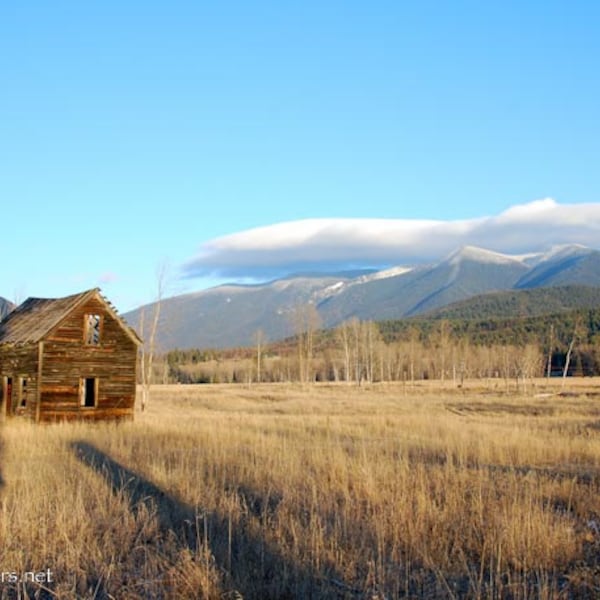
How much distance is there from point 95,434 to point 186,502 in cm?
1220

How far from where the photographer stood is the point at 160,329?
137ft

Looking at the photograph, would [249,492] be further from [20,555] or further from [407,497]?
[20,555]

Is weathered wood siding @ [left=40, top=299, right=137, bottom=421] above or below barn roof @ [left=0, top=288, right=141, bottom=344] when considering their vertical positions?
below

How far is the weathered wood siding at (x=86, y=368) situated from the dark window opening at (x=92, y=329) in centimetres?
14

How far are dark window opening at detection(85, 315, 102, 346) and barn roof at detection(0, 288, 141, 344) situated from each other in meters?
0.70

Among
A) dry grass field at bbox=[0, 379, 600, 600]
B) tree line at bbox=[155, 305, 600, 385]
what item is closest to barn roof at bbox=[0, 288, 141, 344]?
dry grass field at bbox=[0, 379, 600, 600]

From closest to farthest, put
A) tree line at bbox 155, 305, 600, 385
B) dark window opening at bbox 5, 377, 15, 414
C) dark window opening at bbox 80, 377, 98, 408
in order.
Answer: dark window opening at bbox 80, 377, 98, 408 < dark window opening at bbox 5, 377, 15, 414 < tree line at bbox 155, 305, 600, 385

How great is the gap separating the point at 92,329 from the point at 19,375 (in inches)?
139

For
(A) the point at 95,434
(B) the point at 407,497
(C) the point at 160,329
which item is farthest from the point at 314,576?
(C) the point at 160,329

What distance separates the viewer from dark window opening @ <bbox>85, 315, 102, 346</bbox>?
2711cm

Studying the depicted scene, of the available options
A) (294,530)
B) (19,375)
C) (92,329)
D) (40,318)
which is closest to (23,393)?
(19,375)

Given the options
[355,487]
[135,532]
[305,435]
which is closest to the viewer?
[135,532]

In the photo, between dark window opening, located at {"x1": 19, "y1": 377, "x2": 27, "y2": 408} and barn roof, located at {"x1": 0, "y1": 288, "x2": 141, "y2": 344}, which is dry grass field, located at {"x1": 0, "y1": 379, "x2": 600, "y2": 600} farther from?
dark window opening, located at {"x1": 19, "y1": 377, "x2": 27, "y2": 408}

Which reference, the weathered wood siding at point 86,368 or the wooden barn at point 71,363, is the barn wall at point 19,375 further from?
the weathered wood siding at point 86,368
